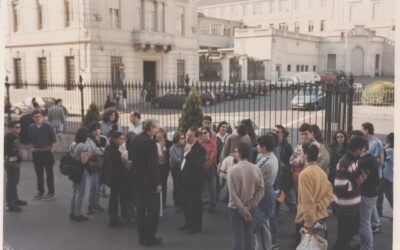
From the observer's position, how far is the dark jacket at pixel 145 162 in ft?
20.1

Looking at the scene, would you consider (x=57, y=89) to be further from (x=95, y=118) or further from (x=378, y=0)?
(x=378, y=0)

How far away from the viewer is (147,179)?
6.20 metres

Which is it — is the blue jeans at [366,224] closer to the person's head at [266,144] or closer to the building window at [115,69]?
the person's head at [266,144]

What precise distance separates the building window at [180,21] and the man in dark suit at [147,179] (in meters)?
30.0

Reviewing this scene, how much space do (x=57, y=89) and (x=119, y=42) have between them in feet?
18.3

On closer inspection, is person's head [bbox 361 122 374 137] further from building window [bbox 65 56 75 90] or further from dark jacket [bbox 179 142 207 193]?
building window [bbox 65 56 75 90]

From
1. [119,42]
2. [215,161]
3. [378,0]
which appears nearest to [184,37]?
[119,42]

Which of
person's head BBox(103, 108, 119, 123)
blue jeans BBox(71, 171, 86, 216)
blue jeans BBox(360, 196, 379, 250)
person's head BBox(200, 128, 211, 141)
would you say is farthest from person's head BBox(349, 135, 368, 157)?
person's head BBox(103, 108, 119, 123)

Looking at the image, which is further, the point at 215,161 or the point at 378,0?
the point at 378,0

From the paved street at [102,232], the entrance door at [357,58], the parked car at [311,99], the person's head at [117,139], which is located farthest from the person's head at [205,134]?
the entrance door at [357,58]

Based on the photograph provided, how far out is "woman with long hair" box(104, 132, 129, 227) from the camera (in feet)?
22.8

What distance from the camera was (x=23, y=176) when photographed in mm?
10727

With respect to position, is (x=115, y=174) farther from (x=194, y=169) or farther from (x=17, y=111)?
(x=17, y=111)

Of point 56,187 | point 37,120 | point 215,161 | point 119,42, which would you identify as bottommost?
point 56,187
